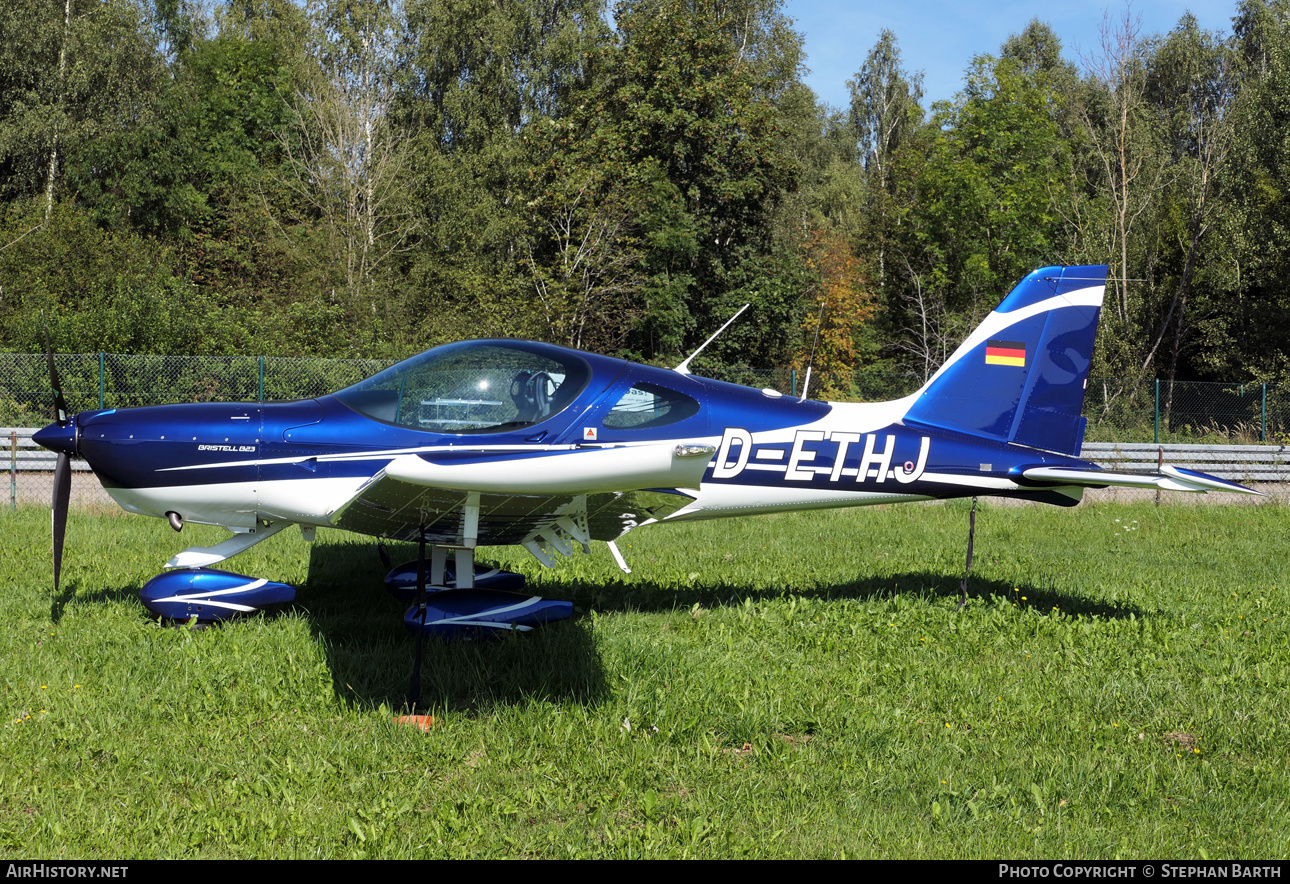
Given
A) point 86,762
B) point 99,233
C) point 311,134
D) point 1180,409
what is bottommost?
point 86,762

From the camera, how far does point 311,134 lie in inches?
1246

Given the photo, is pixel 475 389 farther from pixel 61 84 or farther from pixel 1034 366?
pixel 61 84

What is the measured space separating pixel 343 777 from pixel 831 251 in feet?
109

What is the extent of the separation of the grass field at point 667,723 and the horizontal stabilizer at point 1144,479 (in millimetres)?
1040

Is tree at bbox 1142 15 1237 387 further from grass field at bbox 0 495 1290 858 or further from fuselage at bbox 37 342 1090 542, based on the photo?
fuselage at bbox 37 342 1090 542

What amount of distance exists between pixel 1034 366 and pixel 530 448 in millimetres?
4251

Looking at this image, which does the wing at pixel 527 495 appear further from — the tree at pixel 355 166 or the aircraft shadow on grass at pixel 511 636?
the tree at pixel 355 166

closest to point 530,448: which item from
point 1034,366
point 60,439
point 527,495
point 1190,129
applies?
point 527,495

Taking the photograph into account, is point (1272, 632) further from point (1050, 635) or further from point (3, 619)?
point (3, 619)

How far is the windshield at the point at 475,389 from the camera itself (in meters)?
5.73

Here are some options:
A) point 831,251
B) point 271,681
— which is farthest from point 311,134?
point 271,681

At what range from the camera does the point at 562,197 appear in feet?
73.0

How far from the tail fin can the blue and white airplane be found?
2 cm

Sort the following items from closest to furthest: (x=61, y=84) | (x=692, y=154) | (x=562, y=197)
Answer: (x=562, y=197), (x=692, y=154), (x=61, y=84)
